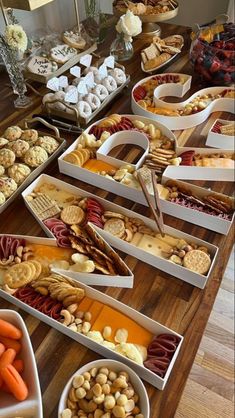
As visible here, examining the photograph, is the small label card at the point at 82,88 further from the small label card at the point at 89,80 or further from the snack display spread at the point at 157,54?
the snack display spread at the point at 157,54

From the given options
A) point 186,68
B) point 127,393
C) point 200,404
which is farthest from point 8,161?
point 200,404

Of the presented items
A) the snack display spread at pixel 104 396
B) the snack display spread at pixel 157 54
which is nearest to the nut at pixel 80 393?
the snack display spread at pixel 104 396

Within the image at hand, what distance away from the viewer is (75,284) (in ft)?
1.93

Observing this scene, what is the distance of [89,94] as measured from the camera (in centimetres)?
95

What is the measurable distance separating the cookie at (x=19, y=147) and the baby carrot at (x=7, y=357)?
0.47 meters

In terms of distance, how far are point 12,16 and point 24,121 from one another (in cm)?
42

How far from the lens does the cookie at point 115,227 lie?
67 centimetres

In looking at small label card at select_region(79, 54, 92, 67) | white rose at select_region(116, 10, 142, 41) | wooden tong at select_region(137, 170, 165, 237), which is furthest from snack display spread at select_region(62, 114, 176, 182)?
white rose at select_region(116, 10, 142, 41)

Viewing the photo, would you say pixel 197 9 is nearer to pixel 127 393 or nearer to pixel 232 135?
pixel 232 135

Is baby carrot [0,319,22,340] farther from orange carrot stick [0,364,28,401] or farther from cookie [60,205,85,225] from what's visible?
cookie [60,205,85,225]

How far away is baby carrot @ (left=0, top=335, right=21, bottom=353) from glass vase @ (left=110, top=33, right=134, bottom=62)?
41.4 inches

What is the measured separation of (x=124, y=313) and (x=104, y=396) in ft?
0.44

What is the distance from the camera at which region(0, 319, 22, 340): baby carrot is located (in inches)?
19.1

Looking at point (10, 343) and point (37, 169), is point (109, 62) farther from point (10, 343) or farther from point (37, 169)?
point (10, 343)
